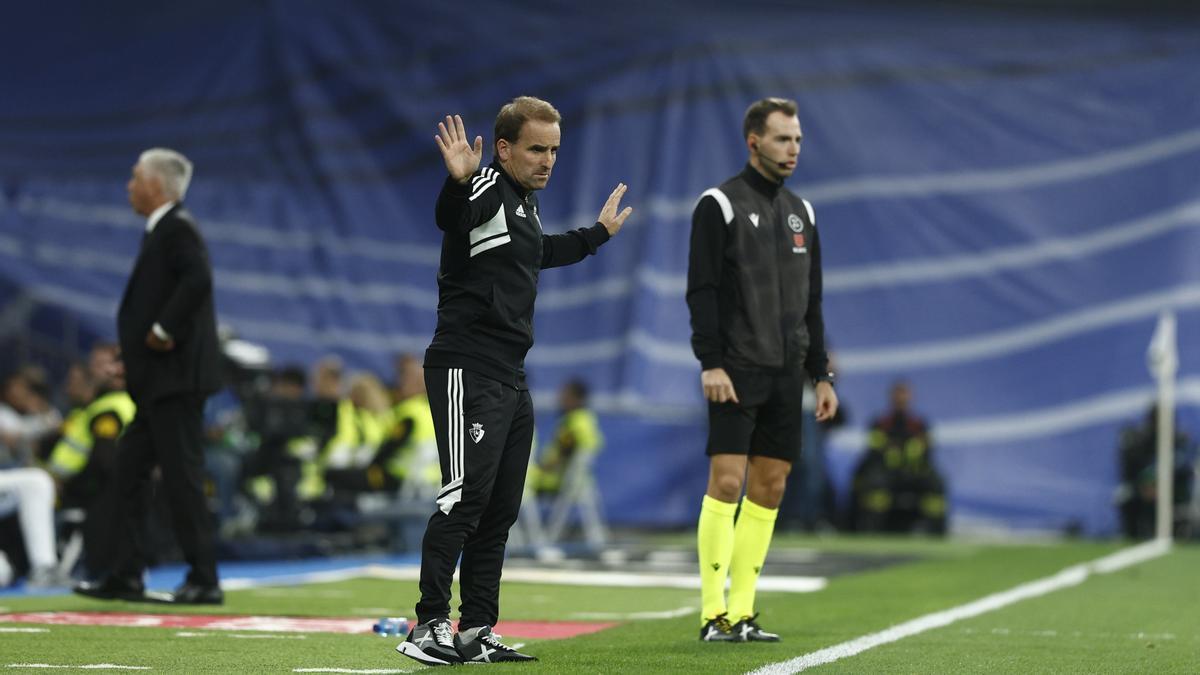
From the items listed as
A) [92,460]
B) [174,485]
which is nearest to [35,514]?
[92,460]

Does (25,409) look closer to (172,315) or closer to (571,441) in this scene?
(571,441)

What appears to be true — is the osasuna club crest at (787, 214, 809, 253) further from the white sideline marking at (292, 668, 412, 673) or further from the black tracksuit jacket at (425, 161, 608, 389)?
the white sideline marking at (292, 668, 412, 673)

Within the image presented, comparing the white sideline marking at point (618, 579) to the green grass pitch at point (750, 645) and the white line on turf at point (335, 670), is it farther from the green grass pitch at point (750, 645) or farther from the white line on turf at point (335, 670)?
the white line on turf at point (335, 670)

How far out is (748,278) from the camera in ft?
23.4

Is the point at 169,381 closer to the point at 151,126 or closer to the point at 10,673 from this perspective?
the point at 10,673

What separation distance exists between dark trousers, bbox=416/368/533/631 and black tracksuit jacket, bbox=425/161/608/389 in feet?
0.22

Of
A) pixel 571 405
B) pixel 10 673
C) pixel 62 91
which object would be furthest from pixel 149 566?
pixel 62 91

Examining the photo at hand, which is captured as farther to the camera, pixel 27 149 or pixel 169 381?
pixel 27 149

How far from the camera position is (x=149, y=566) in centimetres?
1185

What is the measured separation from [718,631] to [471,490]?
4.85 feet

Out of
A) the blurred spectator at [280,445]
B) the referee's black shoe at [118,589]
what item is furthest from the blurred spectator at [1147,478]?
the referee's black shoe at [118,589]

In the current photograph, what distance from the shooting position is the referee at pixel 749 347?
7.03m

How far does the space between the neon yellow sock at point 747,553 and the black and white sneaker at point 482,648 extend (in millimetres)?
1244

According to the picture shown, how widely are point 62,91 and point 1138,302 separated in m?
11.3
